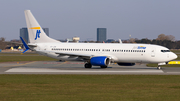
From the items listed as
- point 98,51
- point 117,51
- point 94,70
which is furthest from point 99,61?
point 117,51

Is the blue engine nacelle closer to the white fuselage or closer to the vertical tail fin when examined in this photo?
the white fuselage

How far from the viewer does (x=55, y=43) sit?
4350 cm

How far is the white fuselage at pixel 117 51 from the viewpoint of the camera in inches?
1518

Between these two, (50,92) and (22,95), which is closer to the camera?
(22,95)

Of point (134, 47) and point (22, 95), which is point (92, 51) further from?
point (22, 95)

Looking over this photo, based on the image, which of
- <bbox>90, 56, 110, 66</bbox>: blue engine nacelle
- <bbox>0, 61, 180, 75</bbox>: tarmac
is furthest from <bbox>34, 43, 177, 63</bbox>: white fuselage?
<bbox>90, 56, 110, 66</bbox>: blue engine nacelle

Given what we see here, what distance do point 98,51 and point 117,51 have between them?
2887 millimetres

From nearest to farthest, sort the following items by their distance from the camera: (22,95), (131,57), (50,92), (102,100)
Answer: (102,100) < (22,95) < (50,92) < (131,57)

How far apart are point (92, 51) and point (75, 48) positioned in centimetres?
275

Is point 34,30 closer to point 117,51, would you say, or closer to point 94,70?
point 94,70

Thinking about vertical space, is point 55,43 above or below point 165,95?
above

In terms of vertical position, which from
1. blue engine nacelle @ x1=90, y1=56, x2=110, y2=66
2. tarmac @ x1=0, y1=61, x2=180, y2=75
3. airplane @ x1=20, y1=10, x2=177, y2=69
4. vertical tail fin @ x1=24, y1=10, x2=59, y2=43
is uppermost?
vertical tail fin @ x1=24, y1=10, x2=59, y2=43

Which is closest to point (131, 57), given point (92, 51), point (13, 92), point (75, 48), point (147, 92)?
point (92, 51)

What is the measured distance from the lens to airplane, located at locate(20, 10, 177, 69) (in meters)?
38.6
